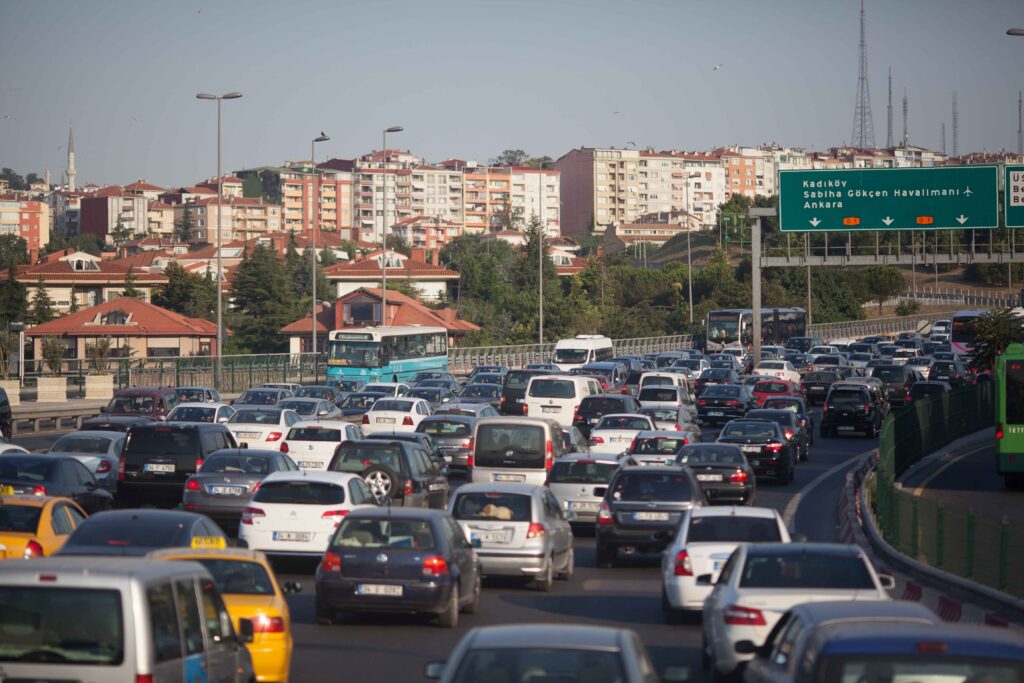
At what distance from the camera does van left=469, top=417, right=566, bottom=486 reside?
1065 inches

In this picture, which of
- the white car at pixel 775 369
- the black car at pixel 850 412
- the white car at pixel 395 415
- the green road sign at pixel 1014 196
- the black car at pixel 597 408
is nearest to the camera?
the white car at pixel 395 415

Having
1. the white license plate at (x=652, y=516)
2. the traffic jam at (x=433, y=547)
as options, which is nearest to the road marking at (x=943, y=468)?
the traffic jam at (x=433, y=547)

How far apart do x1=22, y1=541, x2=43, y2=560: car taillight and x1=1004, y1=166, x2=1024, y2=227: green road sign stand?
1781 inches

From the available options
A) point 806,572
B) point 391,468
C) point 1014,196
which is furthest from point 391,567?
point 1014,196

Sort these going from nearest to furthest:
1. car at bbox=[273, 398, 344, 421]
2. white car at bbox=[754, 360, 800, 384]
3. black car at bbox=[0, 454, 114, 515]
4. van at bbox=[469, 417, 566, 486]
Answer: black car at bbox=[0, 454, 114, 515] < van at bbox=[469, 417, 566, 486] < car at bbox=[273, 398, 344, 421] < white car at bbox=[754, 360, 800, 384]

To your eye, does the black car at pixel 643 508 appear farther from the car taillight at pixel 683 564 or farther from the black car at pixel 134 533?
the black car at pixel 134 533

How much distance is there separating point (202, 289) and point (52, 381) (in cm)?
6105

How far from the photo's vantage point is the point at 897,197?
5538 centimetres

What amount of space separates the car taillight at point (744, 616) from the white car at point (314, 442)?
17.9m

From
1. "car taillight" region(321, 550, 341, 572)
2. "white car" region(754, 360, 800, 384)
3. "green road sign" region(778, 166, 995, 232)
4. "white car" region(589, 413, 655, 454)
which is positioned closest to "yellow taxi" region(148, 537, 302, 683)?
"car taillight" region(321, 550, 341, 572)

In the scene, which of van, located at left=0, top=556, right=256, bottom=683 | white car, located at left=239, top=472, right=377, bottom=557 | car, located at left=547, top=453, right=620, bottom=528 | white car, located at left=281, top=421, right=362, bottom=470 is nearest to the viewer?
van, located at left=0, top=556, right=256, bottom=683

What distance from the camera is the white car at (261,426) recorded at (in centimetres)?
3212

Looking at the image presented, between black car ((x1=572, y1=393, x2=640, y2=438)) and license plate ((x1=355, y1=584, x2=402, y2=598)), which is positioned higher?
black car ((x1=572, y1=393, x2=640, y2=438))

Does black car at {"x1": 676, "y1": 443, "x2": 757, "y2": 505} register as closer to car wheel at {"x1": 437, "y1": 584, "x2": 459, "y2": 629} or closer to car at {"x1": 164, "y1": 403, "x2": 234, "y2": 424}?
car wheel at {"x1": 437, "y1": 584, "x2": 459, "y2": 629}
